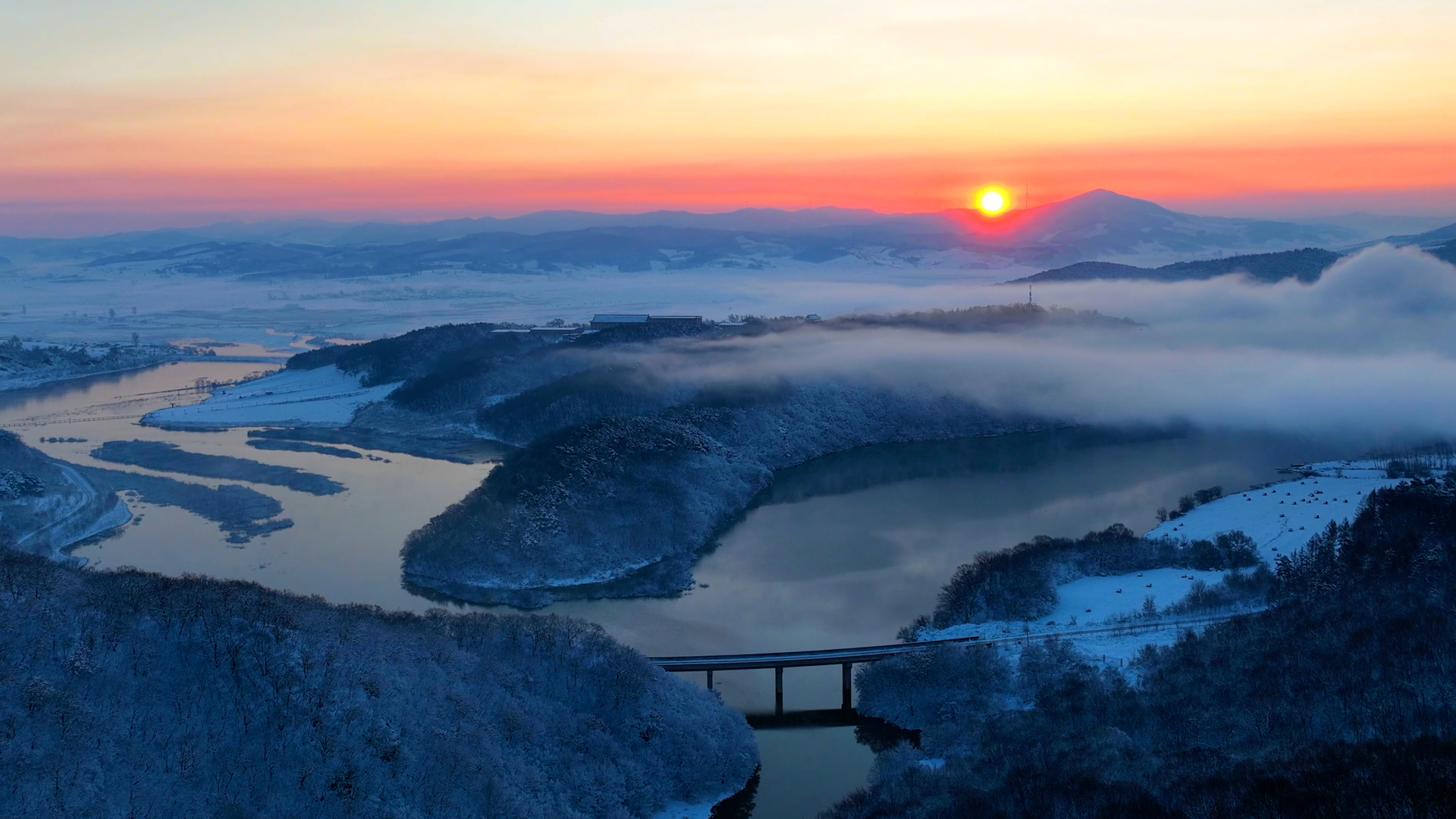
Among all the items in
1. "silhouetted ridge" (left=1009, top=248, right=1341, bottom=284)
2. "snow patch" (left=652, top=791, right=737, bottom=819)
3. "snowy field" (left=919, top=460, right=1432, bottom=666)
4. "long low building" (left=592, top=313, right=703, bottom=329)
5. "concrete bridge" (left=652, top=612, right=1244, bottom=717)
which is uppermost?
"silhouetted ridge" (left=1009, top=248, right=1341, bottom=284)

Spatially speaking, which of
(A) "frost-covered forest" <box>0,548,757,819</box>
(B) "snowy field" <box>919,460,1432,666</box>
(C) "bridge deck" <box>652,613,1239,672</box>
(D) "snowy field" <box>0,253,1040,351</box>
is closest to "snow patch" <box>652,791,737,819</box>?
(A) "frost-covered forest" <box>0,548,757,819</box>

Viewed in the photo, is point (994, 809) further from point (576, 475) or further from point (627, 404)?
point (627, 404)

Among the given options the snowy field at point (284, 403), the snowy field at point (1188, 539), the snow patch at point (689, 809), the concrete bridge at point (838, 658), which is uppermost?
the snowy field at point (284, 403)

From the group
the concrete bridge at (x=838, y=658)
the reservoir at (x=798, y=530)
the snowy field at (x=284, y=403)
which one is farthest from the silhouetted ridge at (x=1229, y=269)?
the concrete bridge at (x=838, y=658)

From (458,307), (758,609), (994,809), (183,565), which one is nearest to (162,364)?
(458,307)

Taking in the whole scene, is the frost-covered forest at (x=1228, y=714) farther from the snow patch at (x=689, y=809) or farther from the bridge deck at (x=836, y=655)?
the snow patch at (x=689, y=809)

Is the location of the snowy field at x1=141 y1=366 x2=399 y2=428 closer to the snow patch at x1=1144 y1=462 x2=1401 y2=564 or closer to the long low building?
the long low building
